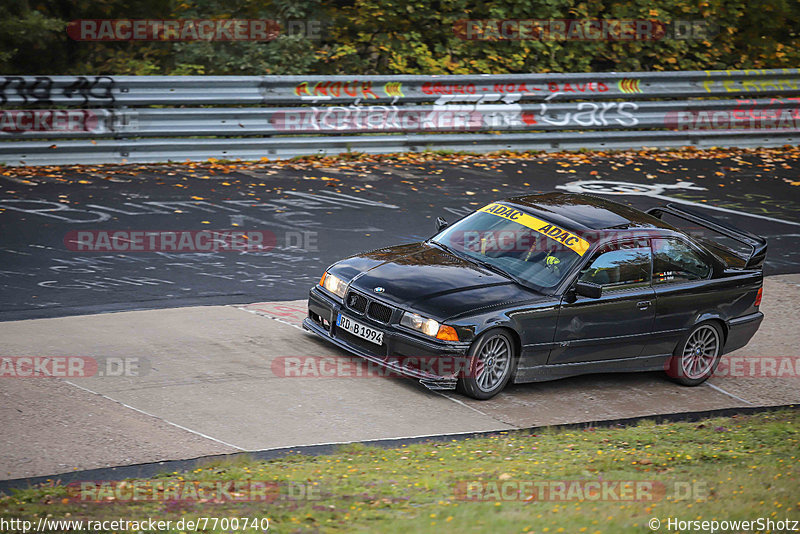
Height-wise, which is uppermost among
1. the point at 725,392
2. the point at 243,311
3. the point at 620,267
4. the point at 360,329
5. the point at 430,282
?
the point at 620,267

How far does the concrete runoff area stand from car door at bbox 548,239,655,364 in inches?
16.5

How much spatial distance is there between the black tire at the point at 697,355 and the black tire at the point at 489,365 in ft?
6.14

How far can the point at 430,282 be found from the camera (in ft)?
26.7

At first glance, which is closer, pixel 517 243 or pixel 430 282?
pixel 430 282

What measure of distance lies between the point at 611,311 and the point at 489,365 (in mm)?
1271

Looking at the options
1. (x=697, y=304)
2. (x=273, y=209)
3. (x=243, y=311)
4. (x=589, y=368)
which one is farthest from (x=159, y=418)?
(x=273, y=209)

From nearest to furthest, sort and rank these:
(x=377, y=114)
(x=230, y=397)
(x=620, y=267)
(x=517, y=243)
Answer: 1. (x=230, y=397)
2. (x=620, y=267)
3. (x=517, y=243)
4. (x=377, y=114)

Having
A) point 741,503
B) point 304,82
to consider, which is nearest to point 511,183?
point 304,82

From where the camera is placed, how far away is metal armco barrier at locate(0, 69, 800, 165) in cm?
1443

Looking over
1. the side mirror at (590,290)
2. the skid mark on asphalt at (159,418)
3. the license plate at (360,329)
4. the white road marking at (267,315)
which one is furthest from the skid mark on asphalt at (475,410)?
the skid mark on asphalt at (159,418)

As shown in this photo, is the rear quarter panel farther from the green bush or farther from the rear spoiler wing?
the green bush

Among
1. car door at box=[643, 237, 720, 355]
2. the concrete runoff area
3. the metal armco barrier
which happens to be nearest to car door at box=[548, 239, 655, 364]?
car door at box=[643, 237, 720, 355]

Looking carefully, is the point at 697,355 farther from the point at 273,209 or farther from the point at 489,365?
the point at 273,209

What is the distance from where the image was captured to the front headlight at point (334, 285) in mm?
8461
